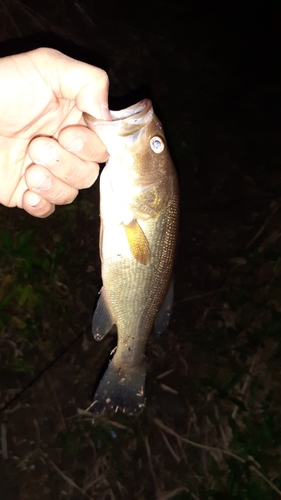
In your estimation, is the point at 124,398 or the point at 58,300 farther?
the point at 58,300

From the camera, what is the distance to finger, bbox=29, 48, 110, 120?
168 cm

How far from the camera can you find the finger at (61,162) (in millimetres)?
1763

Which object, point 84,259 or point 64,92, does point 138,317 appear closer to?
point 64,92

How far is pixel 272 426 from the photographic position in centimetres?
360

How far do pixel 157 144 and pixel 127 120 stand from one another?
0.20 m

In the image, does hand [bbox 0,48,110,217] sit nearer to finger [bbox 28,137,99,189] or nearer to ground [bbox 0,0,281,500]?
finger [bbox 28,137,99,189]

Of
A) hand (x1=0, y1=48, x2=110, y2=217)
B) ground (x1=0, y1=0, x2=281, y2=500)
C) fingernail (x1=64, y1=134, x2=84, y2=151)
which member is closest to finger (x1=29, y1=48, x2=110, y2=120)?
hand (x1=0, y1=48, x2=110, y2=217)

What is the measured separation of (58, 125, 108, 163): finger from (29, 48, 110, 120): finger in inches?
3.5

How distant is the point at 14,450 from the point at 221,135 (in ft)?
11.5

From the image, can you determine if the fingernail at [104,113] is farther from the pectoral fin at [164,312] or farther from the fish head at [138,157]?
the pectoral fin at [164,312]

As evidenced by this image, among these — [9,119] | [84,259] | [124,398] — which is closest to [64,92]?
[9,119]

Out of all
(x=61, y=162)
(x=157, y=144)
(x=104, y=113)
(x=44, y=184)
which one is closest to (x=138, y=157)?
(x=157, y=144)

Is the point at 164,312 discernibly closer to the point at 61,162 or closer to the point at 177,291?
the point at 61,162

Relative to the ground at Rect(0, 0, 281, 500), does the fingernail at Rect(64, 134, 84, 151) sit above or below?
above
